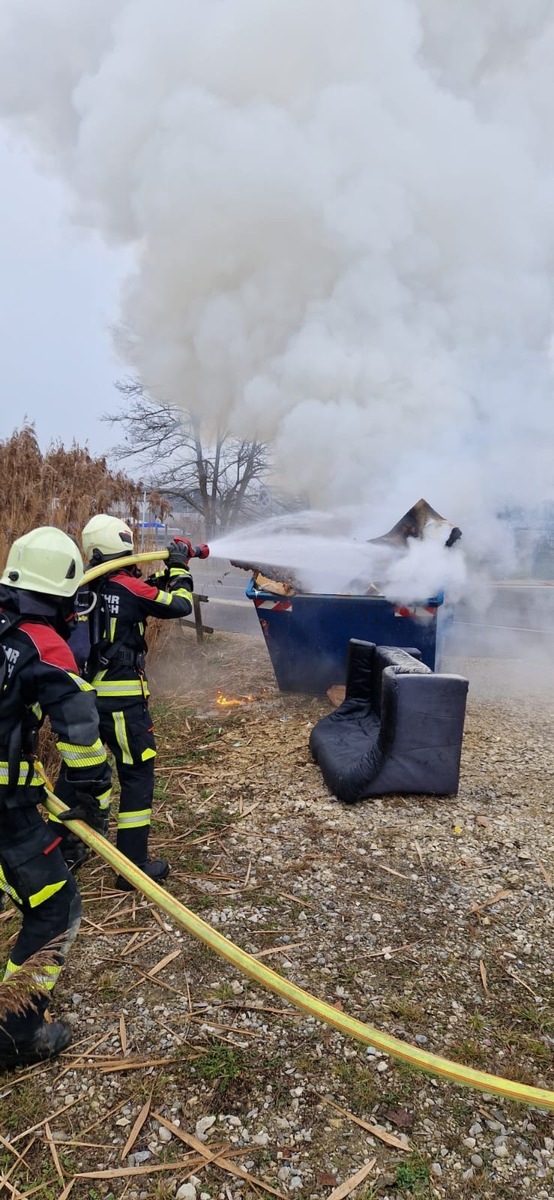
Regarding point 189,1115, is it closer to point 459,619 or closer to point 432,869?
point 432,869

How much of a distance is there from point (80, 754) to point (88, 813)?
26 cm

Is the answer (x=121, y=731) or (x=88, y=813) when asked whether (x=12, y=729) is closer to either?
(x=88, y=813)

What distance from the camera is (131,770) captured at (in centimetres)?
320

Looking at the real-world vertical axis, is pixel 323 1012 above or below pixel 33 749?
below

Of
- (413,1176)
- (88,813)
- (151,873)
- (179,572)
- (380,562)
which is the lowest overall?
(413,1176)

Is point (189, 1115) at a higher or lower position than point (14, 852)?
lower

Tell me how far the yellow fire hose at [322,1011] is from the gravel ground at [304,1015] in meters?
0.20

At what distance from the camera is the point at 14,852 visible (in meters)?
2.11

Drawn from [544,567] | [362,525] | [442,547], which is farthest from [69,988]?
[544,567]

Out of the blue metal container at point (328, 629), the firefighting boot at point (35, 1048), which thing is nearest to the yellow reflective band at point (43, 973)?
the firefighting boot at point (35, 1048)

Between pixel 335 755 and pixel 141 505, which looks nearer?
pixel 335 755

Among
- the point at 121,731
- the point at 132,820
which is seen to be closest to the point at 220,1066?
the point at 132,820

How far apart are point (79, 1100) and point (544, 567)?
2197cm

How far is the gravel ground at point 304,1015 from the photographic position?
183 cm
